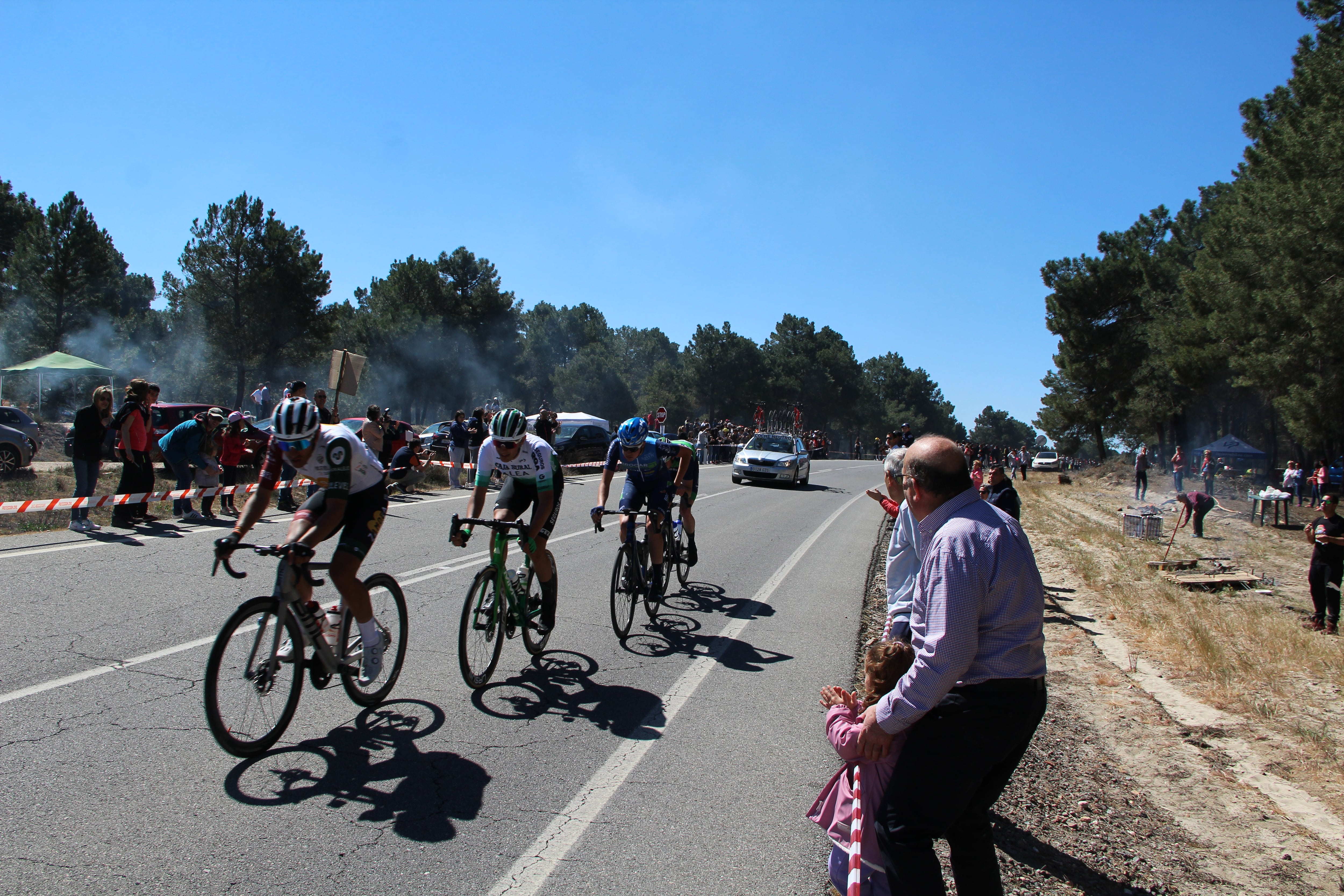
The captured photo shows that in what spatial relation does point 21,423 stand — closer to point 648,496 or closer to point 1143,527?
point 648,496

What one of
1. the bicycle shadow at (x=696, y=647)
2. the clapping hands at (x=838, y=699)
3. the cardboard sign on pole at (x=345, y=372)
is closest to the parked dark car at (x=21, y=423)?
the cardboard sign on pole at (x=345, y=372)

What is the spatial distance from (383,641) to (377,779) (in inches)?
44.6

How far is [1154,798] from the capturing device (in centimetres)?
461

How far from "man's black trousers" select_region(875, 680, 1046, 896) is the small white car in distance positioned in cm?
7126

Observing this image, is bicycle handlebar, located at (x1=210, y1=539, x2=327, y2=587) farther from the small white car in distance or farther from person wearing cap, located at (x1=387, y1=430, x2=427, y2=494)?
the small white car in distance

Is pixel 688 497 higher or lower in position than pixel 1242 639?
higher

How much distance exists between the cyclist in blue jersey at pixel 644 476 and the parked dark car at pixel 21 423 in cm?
1646

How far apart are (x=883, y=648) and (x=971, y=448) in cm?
2142

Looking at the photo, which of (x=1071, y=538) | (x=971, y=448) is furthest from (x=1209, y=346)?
(x=1071, y=538)

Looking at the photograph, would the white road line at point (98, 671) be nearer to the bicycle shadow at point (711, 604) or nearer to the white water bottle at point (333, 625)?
the white water bottle at point (333, 625)

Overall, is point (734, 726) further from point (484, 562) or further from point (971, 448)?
point (971, 448)

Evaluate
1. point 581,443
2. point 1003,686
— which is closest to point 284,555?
point 1003,686

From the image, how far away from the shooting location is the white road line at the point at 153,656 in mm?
4852

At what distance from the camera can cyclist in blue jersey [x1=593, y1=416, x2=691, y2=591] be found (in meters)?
7.45
